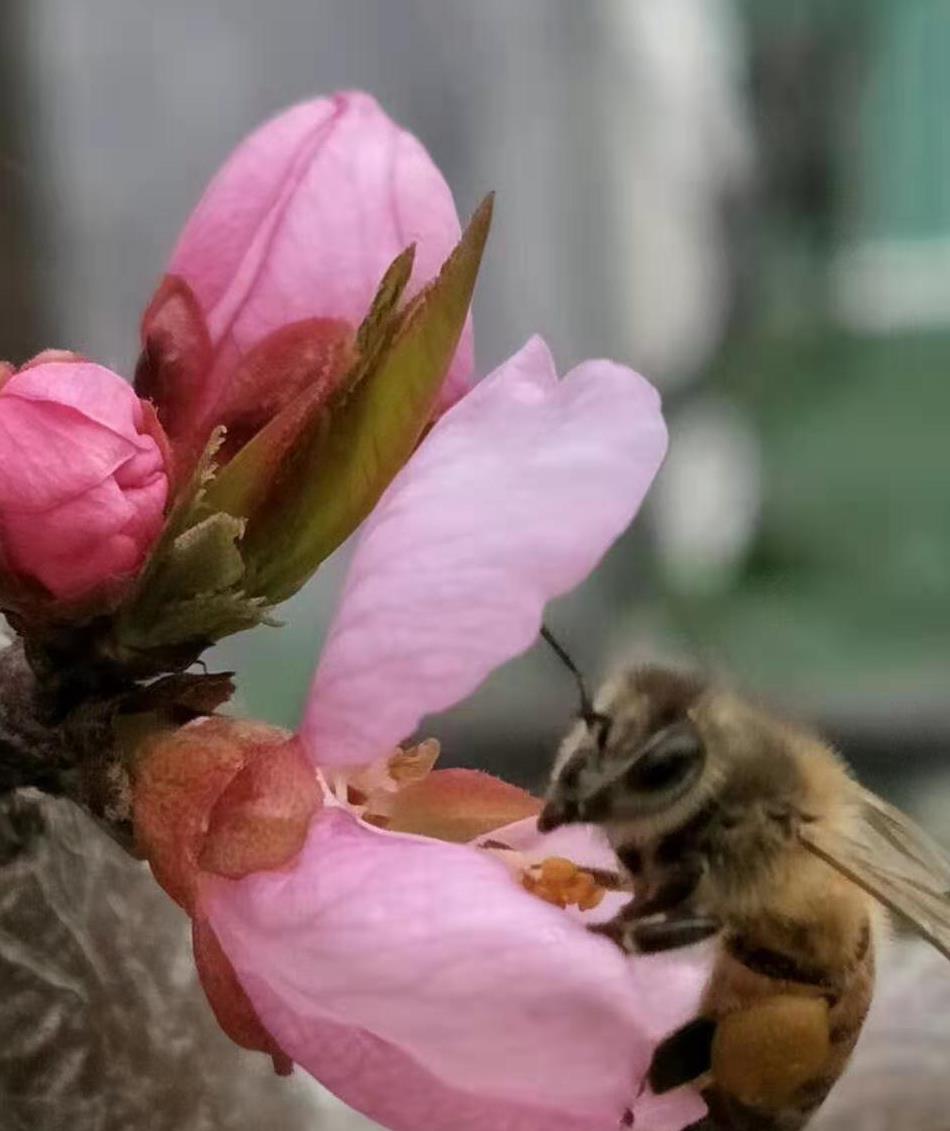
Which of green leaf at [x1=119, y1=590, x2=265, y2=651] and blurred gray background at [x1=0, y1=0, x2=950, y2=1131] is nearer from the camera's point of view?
green leaf at [x1=119, y1=590, x2=265, y2=651]

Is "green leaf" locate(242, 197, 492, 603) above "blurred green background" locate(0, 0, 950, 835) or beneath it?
above

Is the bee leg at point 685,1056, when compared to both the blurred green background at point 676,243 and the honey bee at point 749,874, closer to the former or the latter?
the honey bee at point 749,874

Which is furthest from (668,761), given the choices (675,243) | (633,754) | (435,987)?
(675,243)

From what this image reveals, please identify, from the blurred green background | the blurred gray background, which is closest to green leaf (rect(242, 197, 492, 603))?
the blurred green background

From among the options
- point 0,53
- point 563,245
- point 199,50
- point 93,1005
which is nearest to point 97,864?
point 93,1005

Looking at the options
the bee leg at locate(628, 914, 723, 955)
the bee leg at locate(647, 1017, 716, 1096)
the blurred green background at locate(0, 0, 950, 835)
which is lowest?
the blurred green background at locate(0, 0, 950, 835)

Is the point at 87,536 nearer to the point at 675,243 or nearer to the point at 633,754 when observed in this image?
the point at 633,754

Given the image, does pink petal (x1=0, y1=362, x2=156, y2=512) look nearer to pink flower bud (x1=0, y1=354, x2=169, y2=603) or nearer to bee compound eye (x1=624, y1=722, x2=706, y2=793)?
pink flower bud (x1=0, y1=354, x2=169, y2=603)
